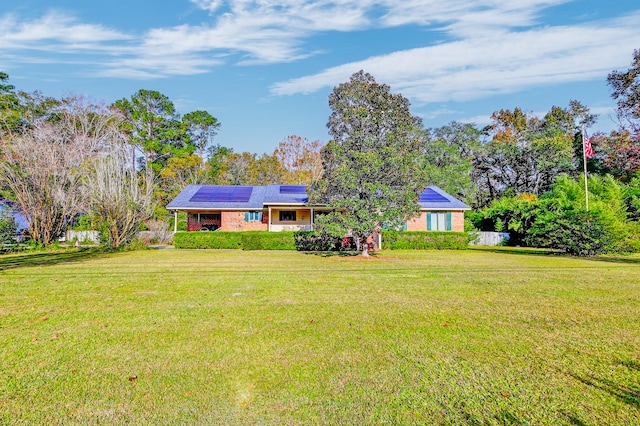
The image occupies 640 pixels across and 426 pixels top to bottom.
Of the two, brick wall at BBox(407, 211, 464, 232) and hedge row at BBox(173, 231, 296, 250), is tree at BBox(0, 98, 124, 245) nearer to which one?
hedge row at BBox(173, 231, 296, 250)

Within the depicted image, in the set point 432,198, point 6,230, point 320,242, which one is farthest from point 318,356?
point 432,198

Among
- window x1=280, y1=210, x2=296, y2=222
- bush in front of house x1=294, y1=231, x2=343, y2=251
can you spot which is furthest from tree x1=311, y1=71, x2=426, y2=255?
window x1=280, y1=210, x2=296, y2=222

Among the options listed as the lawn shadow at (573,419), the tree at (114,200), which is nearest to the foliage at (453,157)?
the tree at (114,200)

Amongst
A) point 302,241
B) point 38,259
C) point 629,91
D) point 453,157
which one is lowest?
point 38,259

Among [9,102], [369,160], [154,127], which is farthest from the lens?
[154,127]

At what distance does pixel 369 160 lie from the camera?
623 inches

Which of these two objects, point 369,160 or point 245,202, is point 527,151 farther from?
point 369,160

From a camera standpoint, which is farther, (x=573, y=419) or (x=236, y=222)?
(x=236, y=222)

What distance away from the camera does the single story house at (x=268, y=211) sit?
2705 centimetres

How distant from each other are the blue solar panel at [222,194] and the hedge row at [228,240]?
232 inches

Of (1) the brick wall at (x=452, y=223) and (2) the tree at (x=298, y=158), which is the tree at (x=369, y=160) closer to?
(1) the brick wall at (x=452, y=223)

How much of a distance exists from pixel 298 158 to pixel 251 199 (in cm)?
1605

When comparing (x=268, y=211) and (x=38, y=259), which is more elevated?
(x=268, y=211)

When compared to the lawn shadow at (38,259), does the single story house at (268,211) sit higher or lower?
higher
